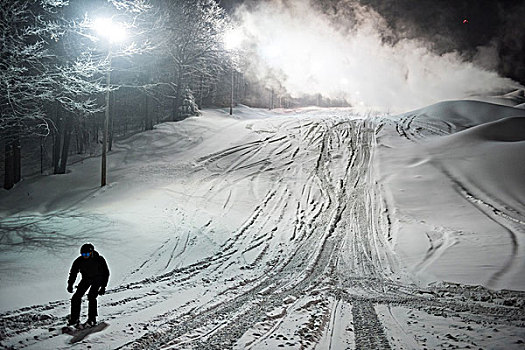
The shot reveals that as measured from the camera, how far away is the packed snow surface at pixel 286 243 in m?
5.37

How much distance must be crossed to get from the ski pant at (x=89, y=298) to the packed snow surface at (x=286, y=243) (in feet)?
1.10

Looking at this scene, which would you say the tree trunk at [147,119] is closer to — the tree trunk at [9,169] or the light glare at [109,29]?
the tree trunk at [9,169]

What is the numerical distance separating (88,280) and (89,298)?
27cm

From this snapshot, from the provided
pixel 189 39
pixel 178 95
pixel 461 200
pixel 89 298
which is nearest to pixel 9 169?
pixel 178 95

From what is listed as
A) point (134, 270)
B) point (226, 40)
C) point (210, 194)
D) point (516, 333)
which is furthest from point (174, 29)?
point (516, 333)

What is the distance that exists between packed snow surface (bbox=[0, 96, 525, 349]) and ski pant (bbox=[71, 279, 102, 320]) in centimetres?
34

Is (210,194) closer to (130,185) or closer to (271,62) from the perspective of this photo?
(130,185)

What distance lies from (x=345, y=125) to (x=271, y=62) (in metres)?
23.0

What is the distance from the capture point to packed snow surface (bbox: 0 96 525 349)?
537cm

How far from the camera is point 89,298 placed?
17.6 feet

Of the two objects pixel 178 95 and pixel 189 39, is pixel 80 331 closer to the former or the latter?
pixel 178 95

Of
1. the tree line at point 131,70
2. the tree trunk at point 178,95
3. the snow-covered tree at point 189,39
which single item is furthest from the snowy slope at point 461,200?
the tree trunk at point 178,95

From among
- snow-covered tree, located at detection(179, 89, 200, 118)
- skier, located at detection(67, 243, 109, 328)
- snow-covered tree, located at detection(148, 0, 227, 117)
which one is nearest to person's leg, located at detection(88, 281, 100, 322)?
skier, located at detection(67, 243, 109, 328)

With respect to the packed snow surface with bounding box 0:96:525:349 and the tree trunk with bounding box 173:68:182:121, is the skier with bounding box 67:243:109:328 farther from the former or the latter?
the tree trunk with bounding box 173:68:182:121
